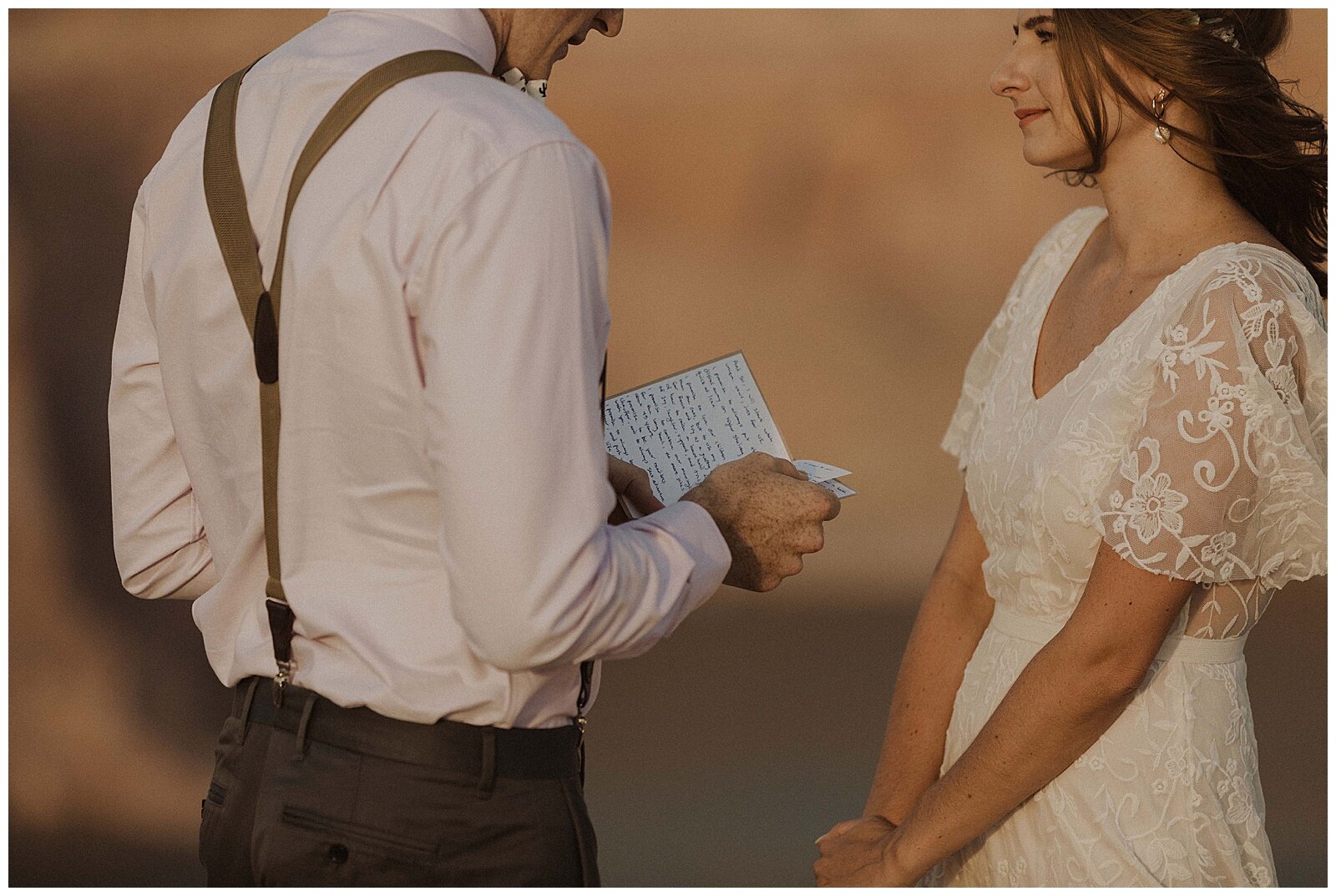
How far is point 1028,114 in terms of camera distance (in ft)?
6.12

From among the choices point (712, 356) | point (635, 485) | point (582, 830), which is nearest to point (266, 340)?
point (635, 485)

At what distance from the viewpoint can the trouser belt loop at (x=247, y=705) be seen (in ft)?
4.35

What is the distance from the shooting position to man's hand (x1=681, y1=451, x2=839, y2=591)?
1.40 metres

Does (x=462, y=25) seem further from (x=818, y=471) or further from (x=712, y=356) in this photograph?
(x=712, y=356)

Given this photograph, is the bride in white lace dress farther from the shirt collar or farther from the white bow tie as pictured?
the shirt collar

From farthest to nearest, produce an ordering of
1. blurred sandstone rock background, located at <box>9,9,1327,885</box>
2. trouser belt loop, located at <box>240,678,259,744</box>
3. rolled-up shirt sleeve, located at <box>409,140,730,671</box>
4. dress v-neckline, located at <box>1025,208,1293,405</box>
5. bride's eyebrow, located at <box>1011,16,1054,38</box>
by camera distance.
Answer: blurred sandstone rock background, located at <box>9,9,1327,885</box>
bride's eyebrow, located at <box>1011,16,1054,38</box>
dress v-neckline, located at <box>1025,208,1293,405</box>
trouser belt loop, located at <box>240,678,259,744</box>
rolled-up shirt sleeve, located at <box>409,140,730,671</box>

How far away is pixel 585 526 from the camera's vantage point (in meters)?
1.13

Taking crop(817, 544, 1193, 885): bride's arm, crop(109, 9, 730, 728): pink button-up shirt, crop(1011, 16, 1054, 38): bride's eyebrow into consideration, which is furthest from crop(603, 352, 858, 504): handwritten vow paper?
crop(1011, 16, 1054, 38): bride's eyebrow

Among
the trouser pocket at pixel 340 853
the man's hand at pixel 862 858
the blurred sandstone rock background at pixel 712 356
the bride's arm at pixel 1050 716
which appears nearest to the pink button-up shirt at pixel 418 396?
the trouser pocket at pixel 340 853

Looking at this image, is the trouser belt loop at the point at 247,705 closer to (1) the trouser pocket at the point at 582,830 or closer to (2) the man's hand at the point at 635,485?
(1) the trouser pocket at the point at 582,830

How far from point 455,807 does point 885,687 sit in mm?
4300

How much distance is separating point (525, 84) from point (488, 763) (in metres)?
0.70

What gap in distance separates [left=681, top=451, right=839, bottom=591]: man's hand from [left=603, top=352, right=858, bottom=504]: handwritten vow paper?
3.5 inches

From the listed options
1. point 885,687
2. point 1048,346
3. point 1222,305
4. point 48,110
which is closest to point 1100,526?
point 1222,305
